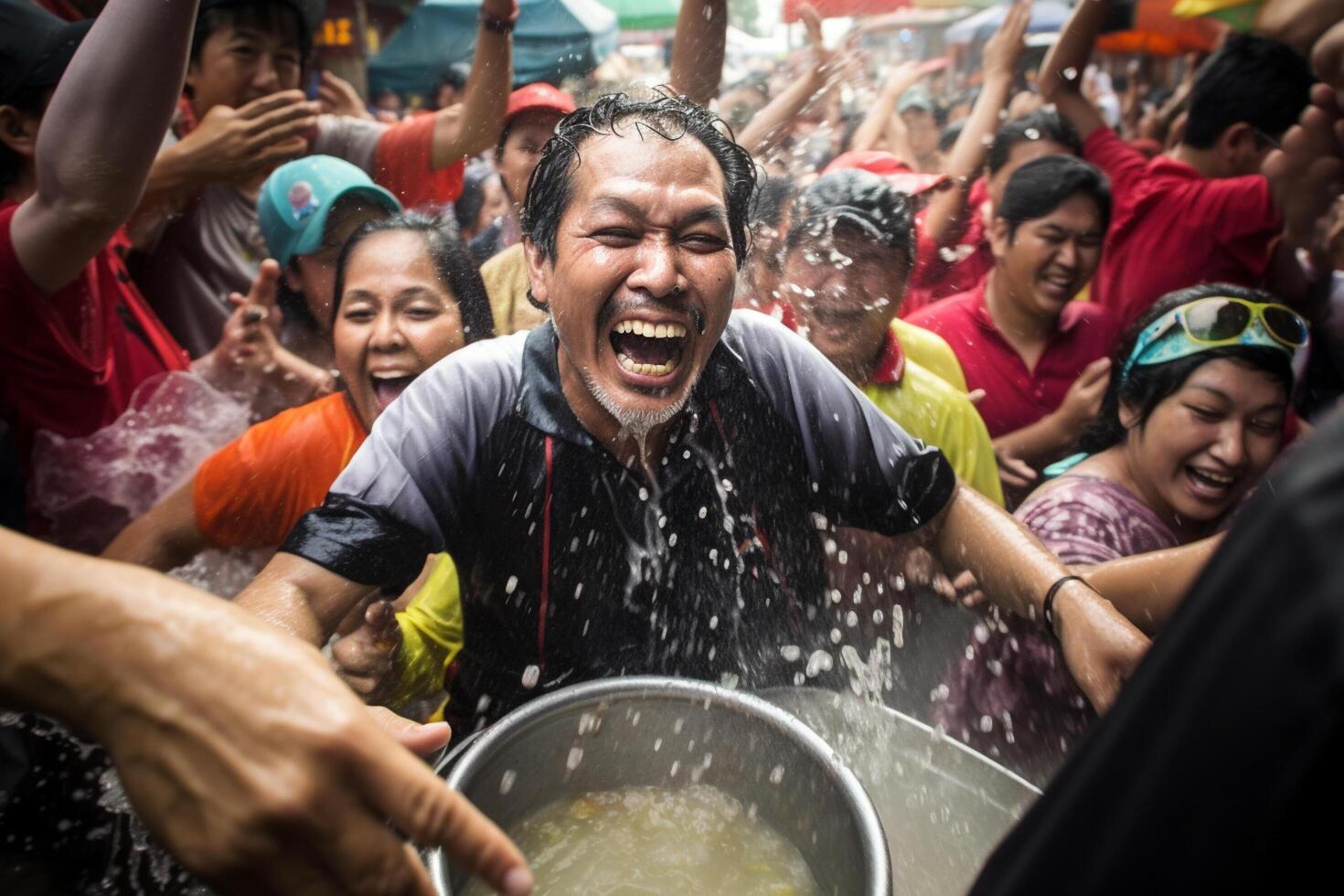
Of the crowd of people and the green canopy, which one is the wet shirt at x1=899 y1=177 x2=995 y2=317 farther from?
the green canopy

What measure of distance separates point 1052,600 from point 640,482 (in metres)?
0.88

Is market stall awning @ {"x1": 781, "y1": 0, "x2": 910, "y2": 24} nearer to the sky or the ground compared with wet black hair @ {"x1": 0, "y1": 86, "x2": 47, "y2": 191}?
nearer to the sky

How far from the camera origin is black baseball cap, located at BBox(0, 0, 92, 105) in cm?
172

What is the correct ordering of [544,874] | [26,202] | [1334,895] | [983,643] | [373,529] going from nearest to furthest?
1. [1334,895]
2. [544,874]
3. [373,529]
4. [26,202]
5. [983,643]

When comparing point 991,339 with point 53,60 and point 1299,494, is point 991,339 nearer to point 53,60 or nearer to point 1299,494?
point 1299,494

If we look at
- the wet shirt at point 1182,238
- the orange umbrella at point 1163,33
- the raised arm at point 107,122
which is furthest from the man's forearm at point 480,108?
the orange umbrella at point 1163,33

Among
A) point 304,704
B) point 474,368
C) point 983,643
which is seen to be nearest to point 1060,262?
point 983,643

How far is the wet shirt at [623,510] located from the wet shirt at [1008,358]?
2.32 feet

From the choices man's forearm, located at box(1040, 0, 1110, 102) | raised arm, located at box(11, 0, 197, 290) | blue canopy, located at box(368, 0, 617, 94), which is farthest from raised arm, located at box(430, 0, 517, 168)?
man's forearm, located at box(1040, 0, 1110, 102)

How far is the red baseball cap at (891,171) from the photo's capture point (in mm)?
2305

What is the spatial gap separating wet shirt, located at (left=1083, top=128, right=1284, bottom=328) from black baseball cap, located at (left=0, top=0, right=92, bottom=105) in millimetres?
2934

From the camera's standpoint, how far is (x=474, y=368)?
167 cm

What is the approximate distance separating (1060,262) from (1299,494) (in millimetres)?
2440

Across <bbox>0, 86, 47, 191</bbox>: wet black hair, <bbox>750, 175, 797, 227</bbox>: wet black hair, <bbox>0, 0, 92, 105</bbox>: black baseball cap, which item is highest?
<bbox>0, 0, 92, 105</bbox>: black baseball cap
